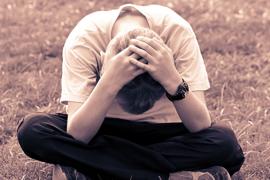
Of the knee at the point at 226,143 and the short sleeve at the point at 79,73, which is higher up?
the short sleeve at the point at 79,73

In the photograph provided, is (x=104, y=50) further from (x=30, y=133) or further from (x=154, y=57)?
(x=30, y=133)

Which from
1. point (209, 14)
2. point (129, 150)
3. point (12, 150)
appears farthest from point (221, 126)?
point (209, 14)

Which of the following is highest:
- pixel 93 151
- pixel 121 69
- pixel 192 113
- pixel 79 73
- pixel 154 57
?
pixel 154 57

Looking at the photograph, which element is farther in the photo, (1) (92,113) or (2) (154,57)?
(1) (92,113)

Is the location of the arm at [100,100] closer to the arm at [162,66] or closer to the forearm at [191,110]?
the arm at [162,66]

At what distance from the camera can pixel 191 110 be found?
3566 mm

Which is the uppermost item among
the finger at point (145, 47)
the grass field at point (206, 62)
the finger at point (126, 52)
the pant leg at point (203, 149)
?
the finger at point (145, 47)

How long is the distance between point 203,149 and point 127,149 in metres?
0.45

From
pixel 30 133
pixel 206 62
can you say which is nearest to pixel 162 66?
pixel 30 133

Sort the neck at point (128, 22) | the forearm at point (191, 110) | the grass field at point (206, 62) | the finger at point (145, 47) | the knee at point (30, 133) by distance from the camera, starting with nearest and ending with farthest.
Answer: the finger at point (145, 47)
the forearm at point (191, 110)
the knee at point (30, 133)
the neck at point (128, 22)
the grass field at point (206, 62)

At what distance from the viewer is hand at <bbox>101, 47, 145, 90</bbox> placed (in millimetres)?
3396

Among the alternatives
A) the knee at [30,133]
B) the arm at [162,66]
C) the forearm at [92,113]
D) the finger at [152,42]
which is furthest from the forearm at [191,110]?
the knee at [30,133]

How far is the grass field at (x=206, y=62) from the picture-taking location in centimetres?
427

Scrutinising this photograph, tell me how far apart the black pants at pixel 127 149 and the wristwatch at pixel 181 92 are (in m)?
0.34
